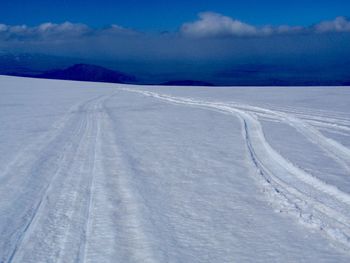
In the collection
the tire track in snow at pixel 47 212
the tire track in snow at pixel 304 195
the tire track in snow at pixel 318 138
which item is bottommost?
the tire track in snow at pixel 47 212

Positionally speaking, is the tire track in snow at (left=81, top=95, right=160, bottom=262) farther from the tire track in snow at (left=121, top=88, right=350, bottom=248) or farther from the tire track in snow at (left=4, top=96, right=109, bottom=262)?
the tire track in snow at (left=121, top=88, right=350, bottom=248)

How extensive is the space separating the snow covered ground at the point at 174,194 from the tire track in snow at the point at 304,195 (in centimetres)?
1

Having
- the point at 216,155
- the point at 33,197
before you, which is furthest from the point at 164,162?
the point at 33,197

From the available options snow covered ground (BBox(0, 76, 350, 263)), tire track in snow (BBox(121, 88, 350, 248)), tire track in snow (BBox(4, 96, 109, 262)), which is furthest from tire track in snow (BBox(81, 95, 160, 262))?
tire track in snow (BBox(121, 88, 350, 248))

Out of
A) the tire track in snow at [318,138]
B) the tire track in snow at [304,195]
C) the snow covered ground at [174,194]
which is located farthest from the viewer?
the tire track in snow at [318,138]

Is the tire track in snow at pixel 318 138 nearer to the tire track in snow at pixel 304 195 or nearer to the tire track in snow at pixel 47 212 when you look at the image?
the tire track in snow at pixel 304 195

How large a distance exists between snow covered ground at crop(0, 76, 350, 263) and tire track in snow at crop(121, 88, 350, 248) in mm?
14

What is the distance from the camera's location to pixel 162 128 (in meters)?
10.2

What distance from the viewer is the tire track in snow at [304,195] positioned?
420 centimetres

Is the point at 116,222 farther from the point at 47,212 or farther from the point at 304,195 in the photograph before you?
the point at 304,195

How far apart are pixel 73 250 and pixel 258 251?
5.16 feet

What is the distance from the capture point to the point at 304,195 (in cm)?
507

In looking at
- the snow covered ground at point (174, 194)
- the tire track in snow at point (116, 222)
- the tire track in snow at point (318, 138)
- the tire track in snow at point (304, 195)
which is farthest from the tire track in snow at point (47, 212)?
the tire track in snow at point (318, 138)

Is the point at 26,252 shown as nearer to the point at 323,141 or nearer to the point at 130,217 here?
the point at 130,217
